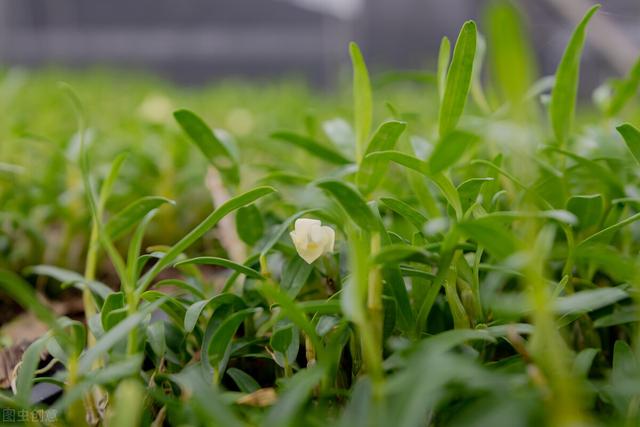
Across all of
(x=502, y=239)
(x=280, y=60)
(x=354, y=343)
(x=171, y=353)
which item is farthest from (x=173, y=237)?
(x=280, y=60)

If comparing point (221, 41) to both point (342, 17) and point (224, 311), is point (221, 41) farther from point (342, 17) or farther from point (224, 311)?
point (224, 311)

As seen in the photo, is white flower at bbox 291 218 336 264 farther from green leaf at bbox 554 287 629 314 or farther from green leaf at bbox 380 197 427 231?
green leaf at bbox 554 287 629 314

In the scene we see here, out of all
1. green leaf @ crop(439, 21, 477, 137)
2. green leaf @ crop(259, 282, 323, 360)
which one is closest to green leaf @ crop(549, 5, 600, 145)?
green leaf @ crop(439, 21, 477, 137)

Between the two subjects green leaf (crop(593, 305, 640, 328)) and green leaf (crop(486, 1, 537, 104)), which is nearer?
green leaf (crop(486, 1, 537, 104))

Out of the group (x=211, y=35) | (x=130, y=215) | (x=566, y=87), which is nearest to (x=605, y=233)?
(x=566, y=87)

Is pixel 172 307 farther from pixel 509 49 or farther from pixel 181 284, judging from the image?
pixel 509 49

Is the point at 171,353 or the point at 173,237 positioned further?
the point at 173,237
